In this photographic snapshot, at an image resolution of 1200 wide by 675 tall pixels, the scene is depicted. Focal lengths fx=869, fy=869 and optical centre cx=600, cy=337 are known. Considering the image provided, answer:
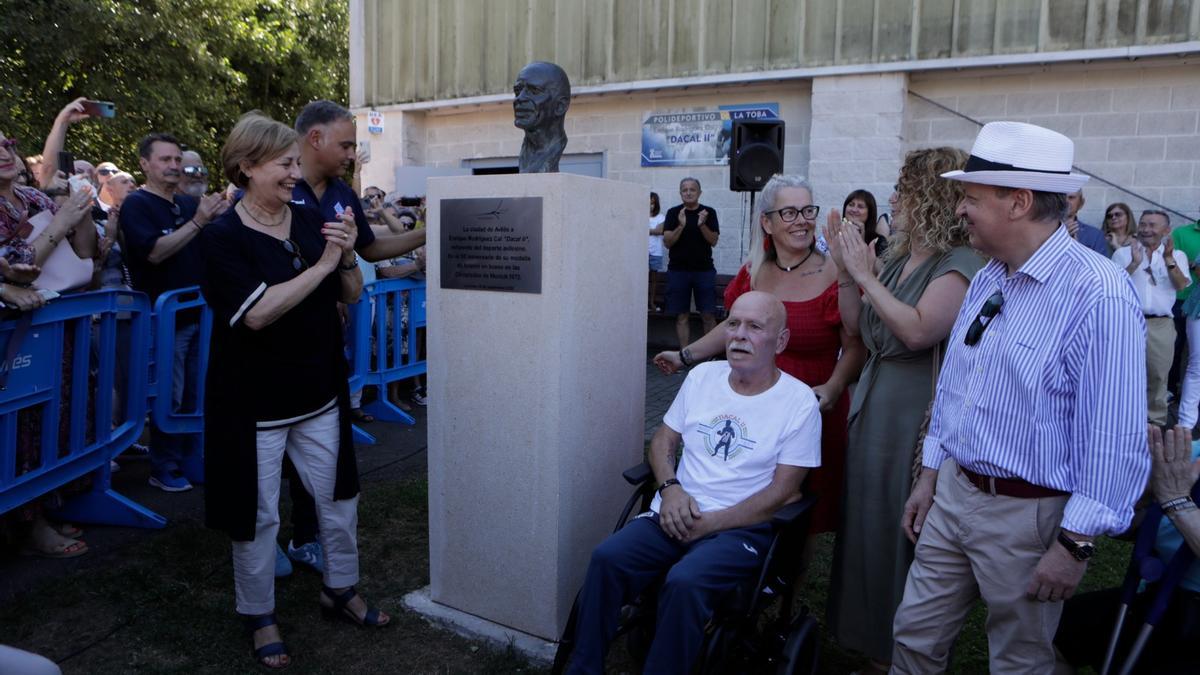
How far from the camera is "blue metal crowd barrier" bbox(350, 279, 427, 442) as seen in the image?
6.81 metres

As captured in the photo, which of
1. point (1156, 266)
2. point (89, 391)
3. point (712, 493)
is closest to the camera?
point (712, 493)

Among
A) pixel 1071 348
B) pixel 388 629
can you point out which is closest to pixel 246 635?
pixel 388 629

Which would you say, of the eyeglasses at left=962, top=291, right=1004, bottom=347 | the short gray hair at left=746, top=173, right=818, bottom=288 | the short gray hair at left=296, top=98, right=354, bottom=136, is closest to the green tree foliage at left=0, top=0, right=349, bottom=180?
the short gray hair at left=296, top=98, right=354, bottom=136

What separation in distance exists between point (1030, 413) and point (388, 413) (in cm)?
568

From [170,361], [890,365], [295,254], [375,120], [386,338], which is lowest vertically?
[386,338]

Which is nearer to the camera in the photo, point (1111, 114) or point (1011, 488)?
point (1011, 488)

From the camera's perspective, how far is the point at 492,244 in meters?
3.33

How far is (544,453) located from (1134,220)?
27.2 feet

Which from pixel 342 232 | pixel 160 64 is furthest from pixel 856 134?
pixel 160 64

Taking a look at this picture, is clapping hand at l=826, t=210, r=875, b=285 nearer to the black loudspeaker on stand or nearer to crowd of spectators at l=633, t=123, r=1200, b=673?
crowd of spectators at l=633, t=123, r=1200, b=673

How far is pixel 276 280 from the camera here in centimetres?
315

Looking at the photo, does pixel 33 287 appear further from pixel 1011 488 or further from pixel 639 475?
pixel 1011 488

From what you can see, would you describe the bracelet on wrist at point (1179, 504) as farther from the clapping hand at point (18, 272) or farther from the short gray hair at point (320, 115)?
the clapping hand at point (18, 272)

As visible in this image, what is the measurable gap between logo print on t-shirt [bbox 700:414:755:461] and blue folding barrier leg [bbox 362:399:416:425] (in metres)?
4.39
